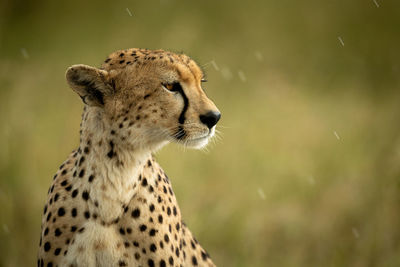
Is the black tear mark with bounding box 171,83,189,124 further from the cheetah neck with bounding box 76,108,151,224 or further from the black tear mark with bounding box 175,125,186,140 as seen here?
the cheetah neck with bounding box 76,108,151,224

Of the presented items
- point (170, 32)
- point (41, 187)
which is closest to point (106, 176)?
point (41, 187)

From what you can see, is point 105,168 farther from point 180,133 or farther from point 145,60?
point 145,60

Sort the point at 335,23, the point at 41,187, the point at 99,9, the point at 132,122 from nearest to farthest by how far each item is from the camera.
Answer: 1. the point at 132,122
2. the point at 41,187
3. the point at 99,9
4. the point at 335,23

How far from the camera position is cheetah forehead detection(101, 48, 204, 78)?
1866 mm

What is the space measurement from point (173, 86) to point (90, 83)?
1.06 feet

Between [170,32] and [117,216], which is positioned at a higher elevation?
[170,32]

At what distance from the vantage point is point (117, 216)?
1902 millimetres

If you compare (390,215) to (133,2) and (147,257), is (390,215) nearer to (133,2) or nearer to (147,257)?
(147,257)

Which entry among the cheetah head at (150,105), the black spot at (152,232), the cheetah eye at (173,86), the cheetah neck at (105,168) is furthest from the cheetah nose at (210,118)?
the black spot at (152,232)

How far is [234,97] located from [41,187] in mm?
2216

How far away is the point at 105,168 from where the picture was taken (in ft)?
6.17

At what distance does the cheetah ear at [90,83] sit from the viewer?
1.72 meters

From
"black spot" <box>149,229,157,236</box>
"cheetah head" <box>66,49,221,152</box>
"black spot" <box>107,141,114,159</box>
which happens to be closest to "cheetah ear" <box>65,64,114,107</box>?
"cheetah head" <box>66,49,221,152</box>

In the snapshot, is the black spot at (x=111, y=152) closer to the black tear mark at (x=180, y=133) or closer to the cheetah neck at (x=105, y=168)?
the cheetah neck at (x=105, y=168)
